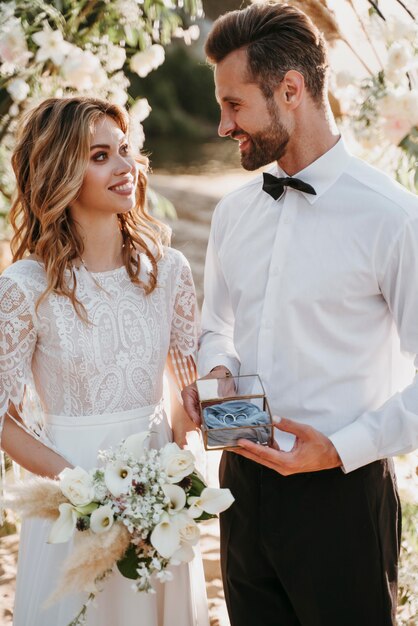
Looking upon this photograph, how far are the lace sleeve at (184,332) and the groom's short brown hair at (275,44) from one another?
0.66 metres

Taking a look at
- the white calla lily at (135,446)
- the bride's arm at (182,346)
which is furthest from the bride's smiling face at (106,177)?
the white calla lily at (135,446)

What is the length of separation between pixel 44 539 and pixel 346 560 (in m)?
0.82

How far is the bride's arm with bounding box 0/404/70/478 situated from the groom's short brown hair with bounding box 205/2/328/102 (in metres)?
1.11

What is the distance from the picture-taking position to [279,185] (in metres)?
1.99

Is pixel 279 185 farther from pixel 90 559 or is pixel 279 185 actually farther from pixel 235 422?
pixel 90 559

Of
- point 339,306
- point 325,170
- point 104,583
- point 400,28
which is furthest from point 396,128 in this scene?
point 104,583

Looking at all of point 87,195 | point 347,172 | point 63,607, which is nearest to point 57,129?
point 87,195

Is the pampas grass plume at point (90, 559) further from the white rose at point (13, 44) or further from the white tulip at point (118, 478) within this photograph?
the white rose at point (13, 44)

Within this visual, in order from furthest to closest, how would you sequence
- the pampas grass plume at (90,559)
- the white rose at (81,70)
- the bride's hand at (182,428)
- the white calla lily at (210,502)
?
the white rose at (81,70) → the bride's hand at (182,428) → the white calla lily at (210,502) → the pampas grass plume at (90,559)

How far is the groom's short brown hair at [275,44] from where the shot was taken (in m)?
1.92

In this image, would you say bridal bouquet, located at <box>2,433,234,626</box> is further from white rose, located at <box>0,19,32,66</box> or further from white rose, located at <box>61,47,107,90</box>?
white rose, located at <box>0,19,32,66</box>

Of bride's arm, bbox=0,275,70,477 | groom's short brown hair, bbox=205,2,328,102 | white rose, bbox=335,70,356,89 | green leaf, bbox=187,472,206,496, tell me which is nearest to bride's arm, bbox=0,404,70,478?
bride's arm, bbox=0,275,70,477

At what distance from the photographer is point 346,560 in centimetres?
191

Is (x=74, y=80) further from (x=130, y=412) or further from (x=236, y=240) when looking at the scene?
(x=130, y=412)
